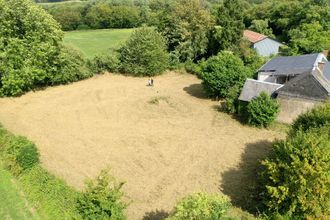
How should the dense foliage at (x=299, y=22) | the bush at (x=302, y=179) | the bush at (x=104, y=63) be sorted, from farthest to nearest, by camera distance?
the dense foliage at (x=299, y=22) → the bush at (x=104, y=63) → the bush at (x=302, y=179)

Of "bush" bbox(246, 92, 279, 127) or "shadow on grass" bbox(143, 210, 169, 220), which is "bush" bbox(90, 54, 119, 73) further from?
"shadow on grass" bbox(143, 210, 169, 220)

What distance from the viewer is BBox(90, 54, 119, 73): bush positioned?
42906 mm

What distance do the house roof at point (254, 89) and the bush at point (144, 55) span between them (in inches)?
634

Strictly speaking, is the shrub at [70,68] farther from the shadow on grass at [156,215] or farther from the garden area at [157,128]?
the shadow on grass at [156,215]

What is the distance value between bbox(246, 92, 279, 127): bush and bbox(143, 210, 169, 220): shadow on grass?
13.1m

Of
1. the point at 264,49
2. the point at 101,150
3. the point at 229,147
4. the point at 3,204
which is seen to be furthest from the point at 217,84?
the point at 3,204

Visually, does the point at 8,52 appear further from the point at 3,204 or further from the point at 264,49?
the point at 264,49

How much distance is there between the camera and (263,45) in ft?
156

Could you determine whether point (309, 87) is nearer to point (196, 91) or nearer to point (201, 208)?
point (196, 91)

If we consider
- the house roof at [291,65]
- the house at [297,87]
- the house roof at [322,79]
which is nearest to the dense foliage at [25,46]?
the house at [297,87]

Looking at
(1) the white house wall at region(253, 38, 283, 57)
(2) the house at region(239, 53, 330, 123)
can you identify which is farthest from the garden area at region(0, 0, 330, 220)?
(1) the white house wall at region(253, 38, 283, 57)

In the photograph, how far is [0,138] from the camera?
21.7 m

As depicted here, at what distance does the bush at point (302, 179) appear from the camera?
14.6 meters

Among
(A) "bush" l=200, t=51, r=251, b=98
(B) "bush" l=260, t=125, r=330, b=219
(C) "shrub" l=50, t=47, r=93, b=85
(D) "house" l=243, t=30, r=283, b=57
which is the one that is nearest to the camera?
(B) "bush" l=260, t=125, r=330, b=219
